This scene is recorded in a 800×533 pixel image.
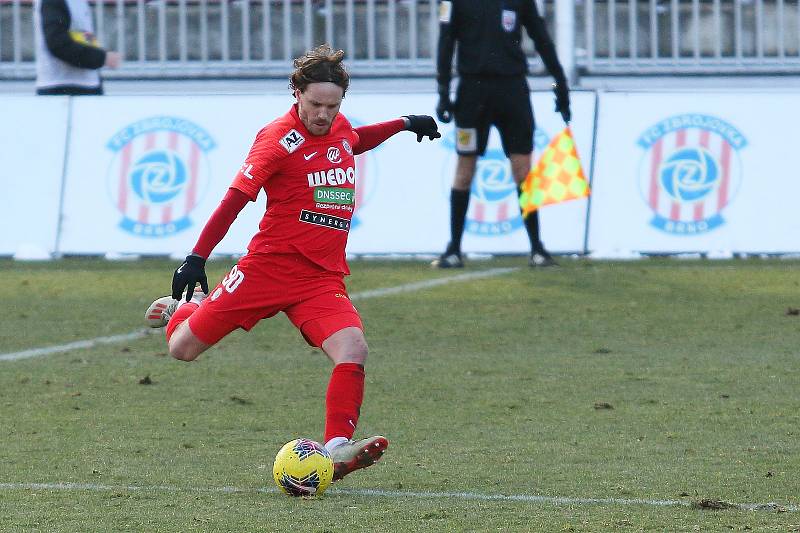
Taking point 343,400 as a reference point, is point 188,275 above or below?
above

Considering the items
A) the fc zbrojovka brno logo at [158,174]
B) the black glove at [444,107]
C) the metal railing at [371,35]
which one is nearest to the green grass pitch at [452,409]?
the black glove at [444,107]

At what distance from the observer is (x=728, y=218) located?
40.2 ft

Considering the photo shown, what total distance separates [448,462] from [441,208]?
679cm

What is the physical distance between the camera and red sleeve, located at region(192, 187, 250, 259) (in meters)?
5.66

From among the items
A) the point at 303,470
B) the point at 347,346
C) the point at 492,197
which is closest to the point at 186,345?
the point at 347,346

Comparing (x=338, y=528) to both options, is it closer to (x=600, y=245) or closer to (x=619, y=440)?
(x=619, y=440)

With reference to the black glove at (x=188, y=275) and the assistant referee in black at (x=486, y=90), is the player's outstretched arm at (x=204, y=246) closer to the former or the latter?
the black glove at (x=188, y=275)

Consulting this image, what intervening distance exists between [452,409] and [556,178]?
5086mm

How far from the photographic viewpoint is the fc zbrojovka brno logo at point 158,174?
12.6 m

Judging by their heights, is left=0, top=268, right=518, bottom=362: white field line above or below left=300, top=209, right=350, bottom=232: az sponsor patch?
below

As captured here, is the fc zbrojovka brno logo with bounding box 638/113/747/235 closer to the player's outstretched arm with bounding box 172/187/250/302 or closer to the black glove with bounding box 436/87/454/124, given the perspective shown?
the black glove with bounding box 436/87/454/124

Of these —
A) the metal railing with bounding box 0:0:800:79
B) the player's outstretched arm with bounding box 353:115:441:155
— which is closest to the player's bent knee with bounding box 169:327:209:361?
the player's outstretched arm with bounding box 353:115:441:155

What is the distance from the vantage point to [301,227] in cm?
593

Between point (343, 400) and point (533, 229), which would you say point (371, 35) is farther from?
point (343, 400)
